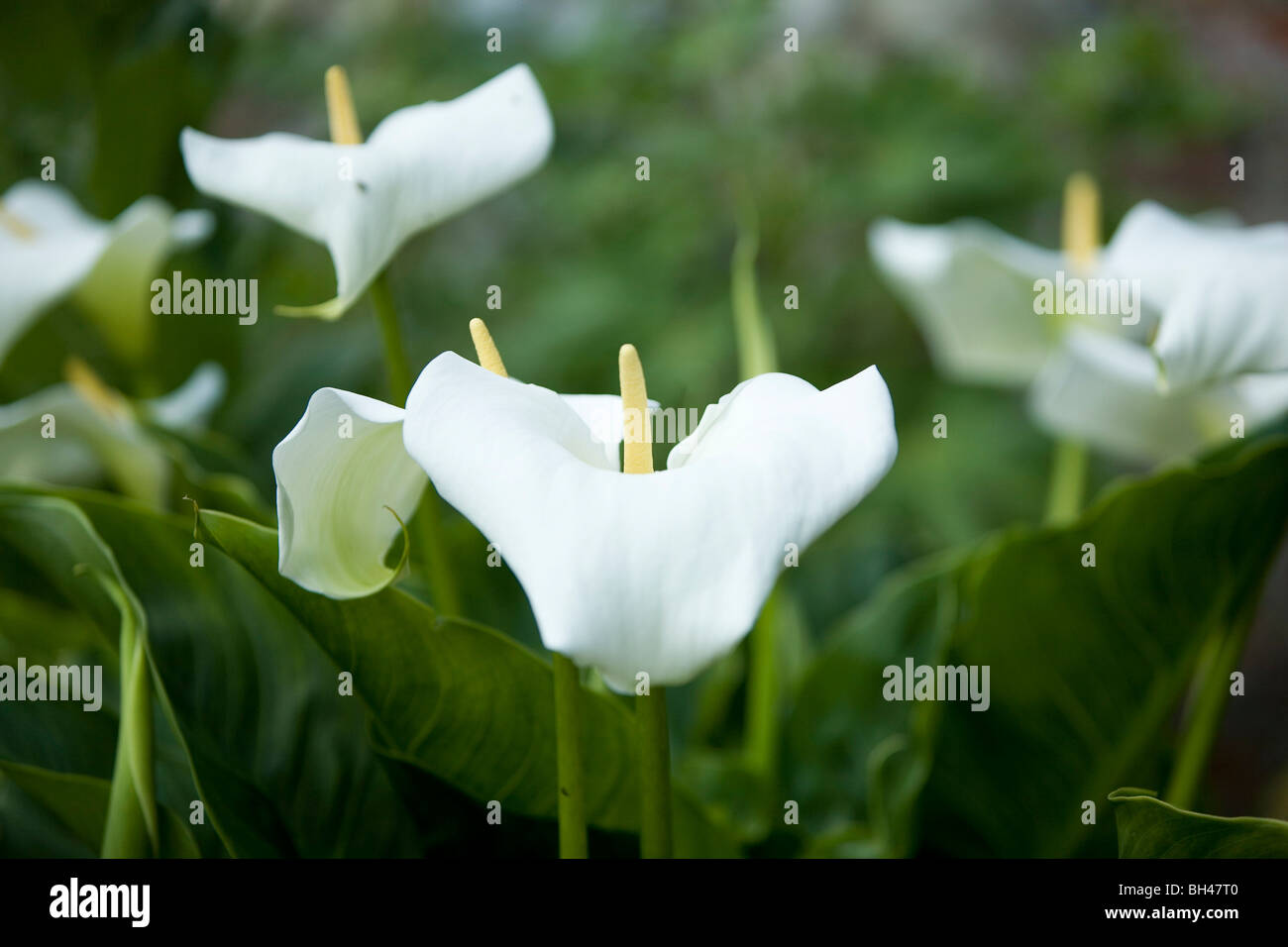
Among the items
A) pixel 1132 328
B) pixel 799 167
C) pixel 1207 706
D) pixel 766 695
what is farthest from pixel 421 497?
pixel 799 167

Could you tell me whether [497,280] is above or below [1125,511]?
above

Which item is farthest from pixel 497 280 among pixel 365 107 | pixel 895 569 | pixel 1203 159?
pixel 1203 159

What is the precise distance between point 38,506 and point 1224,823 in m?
0.32

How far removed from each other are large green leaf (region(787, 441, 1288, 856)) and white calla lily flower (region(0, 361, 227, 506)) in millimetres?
301

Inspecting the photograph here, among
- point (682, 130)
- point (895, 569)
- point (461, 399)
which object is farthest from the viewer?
point (682, 130)

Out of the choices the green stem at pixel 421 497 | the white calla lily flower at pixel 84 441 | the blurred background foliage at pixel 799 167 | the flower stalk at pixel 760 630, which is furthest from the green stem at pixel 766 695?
the blurred background foliage at pixel 799 167

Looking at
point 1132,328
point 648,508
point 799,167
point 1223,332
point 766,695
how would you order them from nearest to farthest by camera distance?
point 648,508 → point 1223,332 → point 766,695 → point 1132,328 → point 799,167

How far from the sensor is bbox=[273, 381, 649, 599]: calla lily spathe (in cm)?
22

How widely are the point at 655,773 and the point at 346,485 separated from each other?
97mm

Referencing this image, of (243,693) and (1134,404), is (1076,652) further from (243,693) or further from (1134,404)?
(243,693)

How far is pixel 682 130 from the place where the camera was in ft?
3.51

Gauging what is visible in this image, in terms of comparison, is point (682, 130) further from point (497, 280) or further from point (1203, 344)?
point (1203, 344)

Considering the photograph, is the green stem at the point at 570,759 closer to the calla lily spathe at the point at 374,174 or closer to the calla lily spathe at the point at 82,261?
the calla lily spathe at the point at 374,174

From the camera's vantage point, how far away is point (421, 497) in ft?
1.06
